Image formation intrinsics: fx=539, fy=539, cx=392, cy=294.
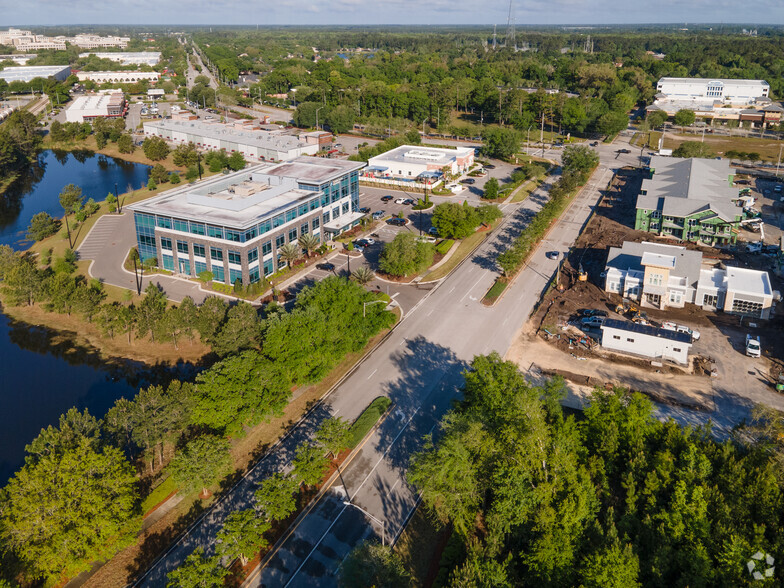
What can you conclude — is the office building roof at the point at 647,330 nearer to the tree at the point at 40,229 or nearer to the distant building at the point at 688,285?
the distant building at the point at 688,285

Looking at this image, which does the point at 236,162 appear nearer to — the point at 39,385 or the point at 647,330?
the point at 39,385

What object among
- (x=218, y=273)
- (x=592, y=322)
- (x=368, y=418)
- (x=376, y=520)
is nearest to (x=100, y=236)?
(x=218, y=273)

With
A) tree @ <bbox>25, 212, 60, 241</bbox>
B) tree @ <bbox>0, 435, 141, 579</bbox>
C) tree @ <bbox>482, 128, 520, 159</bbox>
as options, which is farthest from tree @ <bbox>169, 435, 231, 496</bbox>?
tree @ <bbox>482, 128, 520, 159</bbox>

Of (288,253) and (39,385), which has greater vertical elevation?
A: (288,253)

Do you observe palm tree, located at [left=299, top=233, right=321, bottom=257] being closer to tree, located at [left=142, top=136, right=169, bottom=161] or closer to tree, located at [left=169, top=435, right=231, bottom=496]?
tree, located at [left=169, top=435, right=231, bottom=496]

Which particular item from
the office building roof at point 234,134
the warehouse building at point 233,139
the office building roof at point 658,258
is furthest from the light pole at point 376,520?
the office building roof at point 234,134
